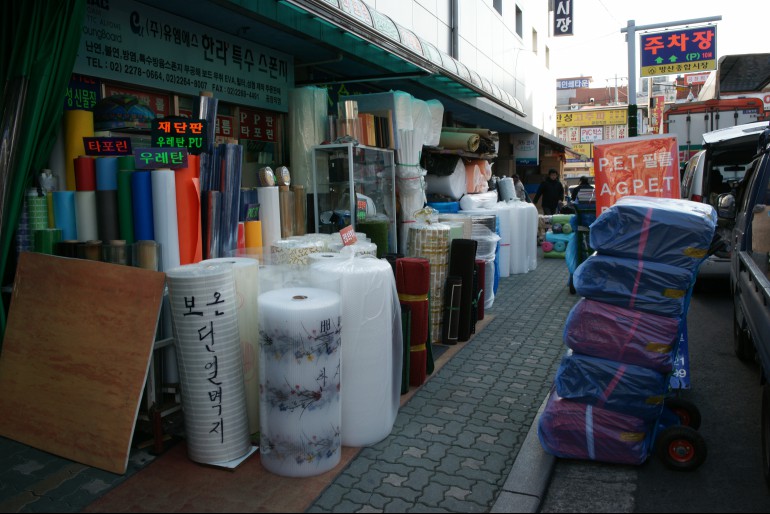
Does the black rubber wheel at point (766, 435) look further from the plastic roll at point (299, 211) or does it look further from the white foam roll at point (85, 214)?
the white foam roll at point (85, 214)

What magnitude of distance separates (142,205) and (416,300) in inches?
87.4

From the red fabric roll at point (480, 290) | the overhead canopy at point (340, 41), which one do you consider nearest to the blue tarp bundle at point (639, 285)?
the red fabric roll at point (480, 290)

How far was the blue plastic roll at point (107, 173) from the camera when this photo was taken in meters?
3.95

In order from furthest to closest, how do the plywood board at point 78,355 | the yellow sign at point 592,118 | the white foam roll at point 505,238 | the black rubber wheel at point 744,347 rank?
the yellow sign at point 592,118 < the white foam roll at point 505,238 < the black rubber wheel at point 744,347 < the plywood board at point 78,355

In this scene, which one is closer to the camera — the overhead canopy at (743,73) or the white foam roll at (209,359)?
the white foam roll at (209,359)

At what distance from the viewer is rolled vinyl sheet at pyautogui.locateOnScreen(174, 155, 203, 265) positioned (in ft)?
13.0

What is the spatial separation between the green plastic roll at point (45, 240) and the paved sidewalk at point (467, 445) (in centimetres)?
244

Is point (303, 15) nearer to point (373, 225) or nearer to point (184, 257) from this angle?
point (373, 225)

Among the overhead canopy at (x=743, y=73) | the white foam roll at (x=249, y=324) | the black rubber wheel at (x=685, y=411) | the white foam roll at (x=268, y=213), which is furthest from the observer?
the overhead canopy at (x=743, y=73)

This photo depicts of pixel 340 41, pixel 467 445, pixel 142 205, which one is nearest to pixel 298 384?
pixel 467 445

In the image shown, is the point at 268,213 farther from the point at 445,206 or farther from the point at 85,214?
the point at 445,206

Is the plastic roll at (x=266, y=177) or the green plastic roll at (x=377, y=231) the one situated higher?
the plastic roll at (x=266, y=177)

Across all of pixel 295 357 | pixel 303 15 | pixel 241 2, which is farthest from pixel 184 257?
pixel 303 15

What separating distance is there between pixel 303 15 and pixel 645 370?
452 centimetres
